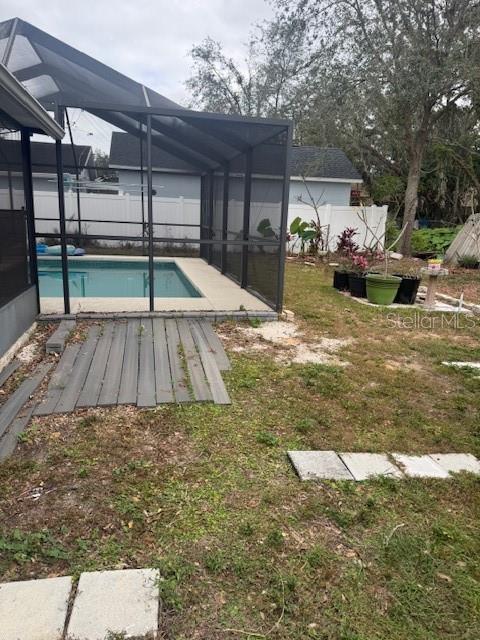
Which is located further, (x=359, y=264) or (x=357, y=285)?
(x=359, y=264)

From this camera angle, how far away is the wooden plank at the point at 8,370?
3506 millimetres

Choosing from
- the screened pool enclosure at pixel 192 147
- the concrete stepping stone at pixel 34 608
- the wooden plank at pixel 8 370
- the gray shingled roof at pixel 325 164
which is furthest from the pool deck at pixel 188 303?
the gray shingled roof at pixel 325 164

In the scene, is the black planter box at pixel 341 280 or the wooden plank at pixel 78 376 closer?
the wooden plank at pixel 78 376

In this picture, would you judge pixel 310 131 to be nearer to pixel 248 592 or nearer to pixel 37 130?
pixel 37 130

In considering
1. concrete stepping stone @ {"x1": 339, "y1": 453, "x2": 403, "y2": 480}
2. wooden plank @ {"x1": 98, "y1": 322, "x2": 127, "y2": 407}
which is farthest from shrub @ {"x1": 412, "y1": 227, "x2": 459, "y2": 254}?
concrete stepping stone @ {"x1": 339, "y1": 453, "x2": 403, "y2": 480}

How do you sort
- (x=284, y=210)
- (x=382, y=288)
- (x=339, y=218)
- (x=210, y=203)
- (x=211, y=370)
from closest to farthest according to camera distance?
(x=211, y=370)
(x=284, y=210)
(x=382, y=288)
(x=210, y=203)
(x=339, y=218)

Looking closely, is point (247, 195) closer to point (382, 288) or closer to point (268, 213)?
point (268, 213)

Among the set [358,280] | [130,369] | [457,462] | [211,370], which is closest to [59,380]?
[130,369]

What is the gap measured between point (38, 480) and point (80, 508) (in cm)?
35

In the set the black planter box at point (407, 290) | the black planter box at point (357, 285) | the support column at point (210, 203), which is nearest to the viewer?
the black planter box at point (407, 290)

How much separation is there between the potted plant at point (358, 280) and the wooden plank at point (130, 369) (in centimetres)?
397

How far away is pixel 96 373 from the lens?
3.71 meters

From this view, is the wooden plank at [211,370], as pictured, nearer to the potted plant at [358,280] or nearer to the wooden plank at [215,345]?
the wooden plank at [215,345]

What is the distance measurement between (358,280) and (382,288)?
25.1 inches
